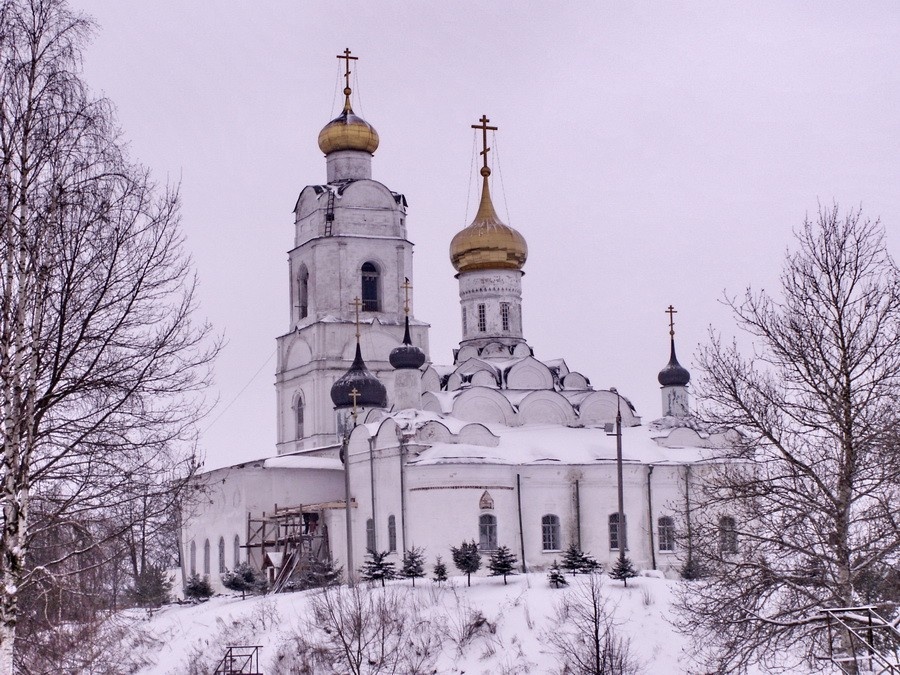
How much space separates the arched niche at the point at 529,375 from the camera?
34469mm

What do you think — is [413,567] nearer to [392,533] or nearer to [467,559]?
[467,559]

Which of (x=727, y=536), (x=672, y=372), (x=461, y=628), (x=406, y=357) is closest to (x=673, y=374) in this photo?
(x=672, y=372)

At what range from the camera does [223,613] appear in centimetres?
2783

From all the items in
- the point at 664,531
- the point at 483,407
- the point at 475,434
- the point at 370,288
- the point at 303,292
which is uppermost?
the point at 303,292

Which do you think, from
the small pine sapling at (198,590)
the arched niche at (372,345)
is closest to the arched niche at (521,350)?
the arched niche at (372,345)

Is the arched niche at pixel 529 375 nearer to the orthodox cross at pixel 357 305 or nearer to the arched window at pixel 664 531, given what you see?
the orthodox cross at pixel 357 305

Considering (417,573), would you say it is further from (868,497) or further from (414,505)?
(868,497)

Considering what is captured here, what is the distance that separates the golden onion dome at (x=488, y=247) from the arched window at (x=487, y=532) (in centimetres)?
864

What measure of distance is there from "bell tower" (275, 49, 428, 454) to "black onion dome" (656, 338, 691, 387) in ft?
21.8

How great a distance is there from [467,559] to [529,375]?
8.52 metres

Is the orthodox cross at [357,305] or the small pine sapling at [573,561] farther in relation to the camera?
the orthodox cross at [357,305]

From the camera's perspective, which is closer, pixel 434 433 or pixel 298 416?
pixel 434 433

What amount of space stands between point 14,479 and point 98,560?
1430mm

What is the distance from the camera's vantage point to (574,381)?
3619cm
